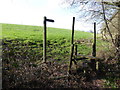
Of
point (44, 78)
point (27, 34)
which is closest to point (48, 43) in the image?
point (27, 34)

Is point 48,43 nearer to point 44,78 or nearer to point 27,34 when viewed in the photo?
point 27,34

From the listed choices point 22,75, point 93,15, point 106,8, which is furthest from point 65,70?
point 106,8

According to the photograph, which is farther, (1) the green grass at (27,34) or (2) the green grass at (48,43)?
(1) the green grass at (27,34)

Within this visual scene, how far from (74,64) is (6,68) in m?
3.15

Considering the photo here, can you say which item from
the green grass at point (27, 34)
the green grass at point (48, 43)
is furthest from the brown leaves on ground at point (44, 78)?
the green grass at point (27, 34)

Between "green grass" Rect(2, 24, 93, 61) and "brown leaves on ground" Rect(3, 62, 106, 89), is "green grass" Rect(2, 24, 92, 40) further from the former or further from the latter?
"brown leaves on ground" Rect(3, 62, 106, 89)

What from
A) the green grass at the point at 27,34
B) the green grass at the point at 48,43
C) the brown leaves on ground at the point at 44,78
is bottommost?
the brown leaves on ground at the point at 44,78

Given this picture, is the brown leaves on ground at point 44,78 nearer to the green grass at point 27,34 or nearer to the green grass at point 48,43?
the green grass at point 48,43

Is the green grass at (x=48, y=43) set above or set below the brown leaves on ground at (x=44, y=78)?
above

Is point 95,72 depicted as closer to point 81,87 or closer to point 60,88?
point 81,87

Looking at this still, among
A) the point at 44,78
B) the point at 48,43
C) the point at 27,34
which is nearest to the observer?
the point at 44,78

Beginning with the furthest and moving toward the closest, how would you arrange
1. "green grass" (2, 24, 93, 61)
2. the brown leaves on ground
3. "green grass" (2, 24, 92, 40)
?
"green grass" (2, 24, 92, 40)
"green grass" (2, 24, 93, 61)
the brown leaves on ground

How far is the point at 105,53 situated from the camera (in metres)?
7.90

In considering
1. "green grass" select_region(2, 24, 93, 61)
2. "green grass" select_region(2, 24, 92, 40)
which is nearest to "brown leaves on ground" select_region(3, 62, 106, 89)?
"green grass" select_region(2, 24, 93, 61)
